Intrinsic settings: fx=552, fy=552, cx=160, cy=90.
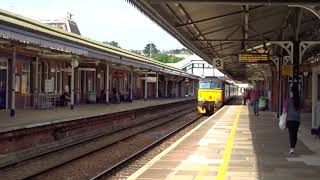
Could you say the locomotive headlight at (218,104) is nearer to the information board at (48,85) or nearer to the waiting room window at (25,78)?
the information board at (48,85)

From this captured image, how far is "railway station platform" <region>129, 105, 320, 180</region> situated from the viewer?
10208 mm

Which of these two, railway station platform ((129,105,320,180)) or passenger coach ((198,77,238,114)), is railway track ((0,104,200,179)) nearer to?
railway station platform ((129,105,320,180))

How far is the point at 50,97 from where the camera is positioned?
28.8 metres

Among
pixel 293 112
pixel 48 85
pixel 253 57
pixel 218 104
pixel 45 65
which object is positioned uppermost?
pixel 253 57

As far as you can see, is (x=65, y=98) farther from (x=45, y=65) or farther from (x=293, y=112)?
(x=293, y=112)

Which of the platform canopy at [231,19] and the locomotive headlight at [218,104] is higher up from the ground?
the platform canopy at [231,19]

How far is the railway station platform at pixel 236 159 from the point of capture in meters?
10.2

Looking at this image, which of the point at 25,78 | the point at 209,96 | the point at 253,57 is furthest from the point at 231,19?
the point at 209,96

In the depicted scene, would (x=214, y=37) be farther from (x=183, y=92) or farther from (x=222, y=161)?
(x=183, y=92)

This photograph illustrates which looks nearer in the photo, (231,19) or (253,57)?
(231,19)

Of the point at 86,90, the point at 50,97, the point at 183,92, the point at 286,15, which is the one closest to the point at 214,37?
the point at 286,15

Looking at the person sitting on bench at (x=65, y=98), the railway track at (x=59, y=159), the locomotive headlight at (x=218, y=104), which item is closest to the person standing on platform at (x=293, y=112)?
the railway track at (x=59, y=159)

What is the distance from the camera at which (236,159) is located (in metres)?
12.4

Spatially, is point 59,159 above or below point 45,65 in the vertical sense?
below
